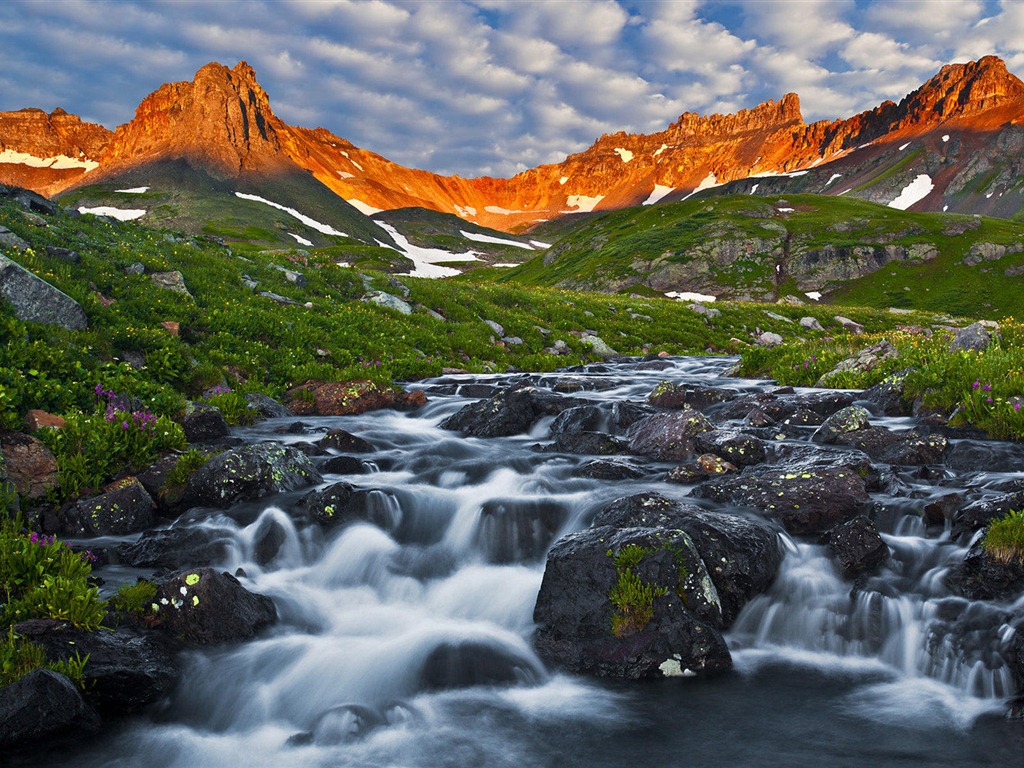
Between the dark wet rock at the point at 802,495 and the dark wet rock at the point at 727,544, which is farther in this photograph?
the dark wet rock at the point at 802,495

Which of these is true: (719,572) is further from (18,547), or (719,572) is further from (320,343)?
(320,343)

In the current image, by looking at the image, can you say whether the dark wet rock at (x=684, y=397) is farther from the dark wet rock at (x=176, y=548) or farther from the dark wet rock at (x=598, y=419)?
the dark wet rock at (x=176, y=548)

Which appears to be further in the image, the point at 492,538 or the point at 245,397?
the point at 245,397

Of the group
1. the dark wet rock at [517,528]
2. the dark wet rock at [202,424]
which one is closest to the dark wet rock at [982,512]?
the dark wet rock at [517,528]

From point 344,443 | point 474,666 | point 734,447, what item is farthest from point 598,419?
point 474,666

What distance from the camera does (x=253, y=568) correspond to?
7.91 meters

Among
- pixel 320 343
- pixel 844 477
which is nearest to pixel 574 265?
pixel 320 343

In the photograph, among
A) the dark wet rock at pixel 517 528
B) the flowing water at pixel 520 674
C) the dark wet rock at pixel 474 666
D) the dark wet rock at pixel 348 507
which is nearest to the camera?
the flowing water at pixel 520 674

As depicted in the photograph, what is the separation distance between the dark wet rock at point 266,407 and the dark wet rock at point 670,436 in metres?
7.64

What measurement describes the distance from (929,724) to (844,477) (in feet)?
11.7

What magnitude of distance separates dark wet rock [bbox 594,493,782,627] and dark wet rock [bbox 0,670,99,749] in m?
5.31

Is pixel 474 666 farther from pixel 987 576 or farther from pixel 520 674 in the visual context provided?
pixel 987 576

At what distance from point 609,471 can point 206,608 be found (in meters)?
6.11

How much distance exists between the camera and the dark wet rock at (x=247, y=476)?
8797 mm
